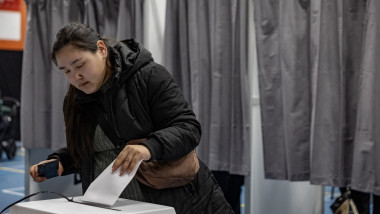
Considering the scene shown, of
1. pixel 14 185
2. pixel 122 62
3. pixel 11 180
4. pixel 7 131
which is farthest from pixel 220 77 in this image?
pixel 7 131

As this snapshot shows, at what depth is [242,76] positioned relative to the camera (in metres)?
3.11

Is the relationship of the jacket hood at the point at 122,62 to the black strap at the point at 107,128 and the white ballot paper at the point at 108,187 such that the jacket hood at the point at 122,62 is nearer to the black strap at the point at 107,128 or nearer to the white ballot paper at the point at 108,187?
the black strap at the point at 107,128

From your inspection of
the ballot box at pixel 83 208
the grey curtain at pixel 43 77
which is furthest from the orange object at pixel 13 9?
the ballot box at pixel 83 208

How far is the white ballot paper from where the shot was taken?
1276mm

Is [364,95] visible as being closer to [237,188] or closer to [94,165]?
[237,188]

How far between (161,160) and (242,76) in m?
1.77

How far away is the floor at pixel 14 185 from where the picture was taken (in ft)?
16.6

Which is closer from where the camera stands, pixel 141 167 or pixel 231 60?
pixel 141 167

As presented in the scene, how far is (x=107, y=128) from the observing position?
154 centimetres

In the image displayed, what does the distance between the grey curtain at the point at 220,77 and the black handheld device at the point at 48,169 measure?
171 centimetres

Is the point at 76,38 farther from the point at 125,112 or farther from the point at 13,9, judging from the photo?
the point at 13,9

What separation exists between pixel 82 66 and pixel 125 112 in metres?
0.18

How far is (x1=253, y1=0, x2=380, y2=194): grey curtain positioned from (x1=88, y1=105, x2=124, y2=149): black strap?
1485mm

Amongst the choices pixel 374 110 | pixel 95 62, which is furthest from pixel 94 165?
pixel 374 110
